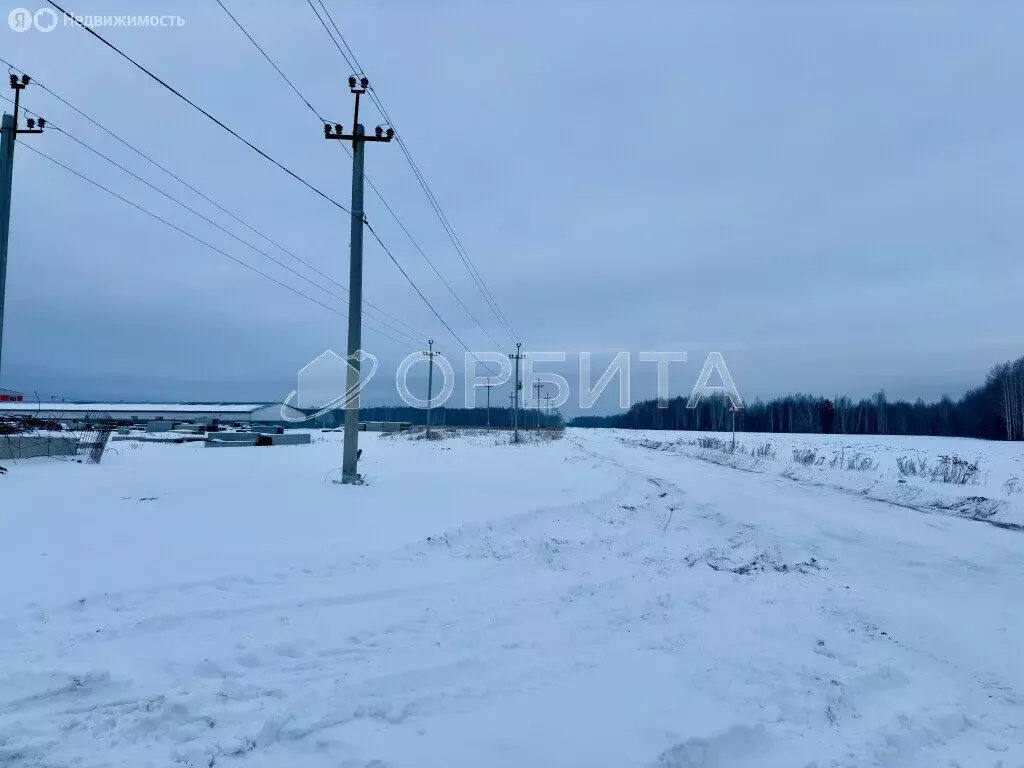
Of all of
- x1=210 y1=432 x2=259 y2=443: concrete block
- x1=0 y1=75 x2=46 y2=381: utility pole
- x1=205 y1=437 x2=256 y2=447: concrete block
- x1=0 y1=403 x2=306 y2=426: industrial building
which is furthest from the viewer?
x1=0 y1=403 x2=306 y2=426: industrial building

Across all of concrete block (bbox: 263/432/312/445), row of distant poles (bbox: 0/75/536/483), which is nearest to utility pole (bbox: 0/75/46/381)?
row of distant poles (bbox: 0/75/536/483)

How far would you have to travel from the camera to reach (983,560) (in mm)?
7707

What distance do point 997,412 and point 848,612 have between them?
80256 mm

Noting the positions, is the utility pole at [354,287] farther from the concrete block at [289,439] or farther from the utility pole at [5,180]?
the concrete block at [289,439]

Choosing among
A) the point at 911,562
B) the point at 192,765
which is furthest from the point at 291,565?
the point at 911,562

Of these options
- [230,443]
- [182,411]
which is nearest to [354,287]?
[230,443]

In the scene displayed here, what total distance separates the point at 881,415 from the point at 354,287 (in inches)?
3862

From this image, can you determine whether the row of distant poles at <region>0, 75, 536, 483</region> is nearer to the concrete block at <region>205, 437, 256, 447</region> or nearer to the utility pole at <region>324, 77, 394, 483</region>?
the utility pole at <region>324, 77, 394, 483</region>

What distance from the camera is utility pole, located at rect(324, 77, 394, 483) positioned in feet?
44.2

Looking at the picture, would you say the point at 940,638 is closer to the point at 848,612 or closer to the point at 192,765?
the point at 848,612

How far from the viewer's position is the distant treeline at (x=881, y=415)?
215 ft

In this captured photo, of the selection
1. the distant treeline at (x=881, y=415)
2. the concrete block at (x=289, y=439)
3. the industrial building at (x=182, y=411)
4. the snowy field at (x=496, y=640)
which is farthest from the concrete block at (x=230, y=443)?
the distant treeline at (x=881, y=415)

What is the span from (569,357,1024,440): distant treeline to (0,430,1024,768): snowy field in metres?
71.0

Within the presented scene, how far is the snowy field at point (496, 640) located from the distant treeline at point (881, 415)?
70978mm
